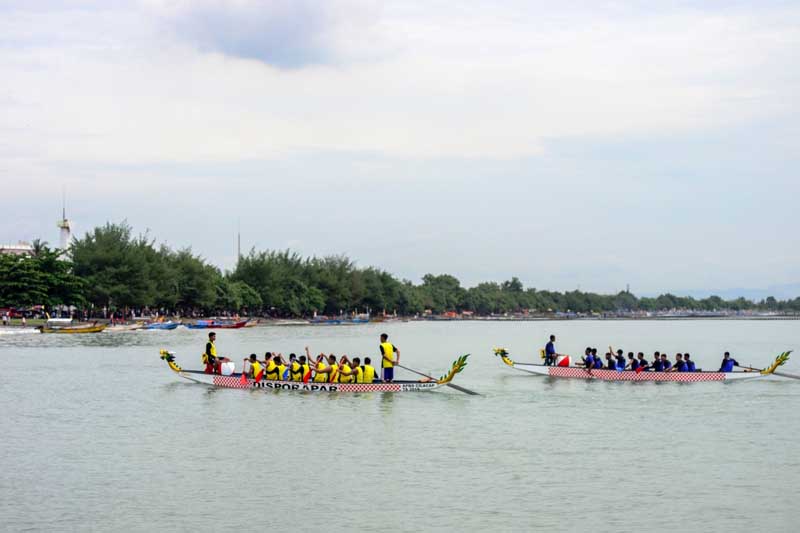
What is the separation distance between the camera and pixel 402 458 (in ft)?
76.3

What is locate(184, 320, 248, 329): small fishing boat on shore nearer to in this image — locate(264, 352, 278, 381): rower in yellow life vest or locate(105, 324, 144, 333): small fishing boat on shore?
locate(105, 324, 144, 333): small fishing boat on shore

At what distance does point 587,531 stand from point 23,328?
251 ft

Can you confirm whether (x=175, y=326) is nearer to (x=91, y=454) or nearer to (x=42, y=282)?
(x=42, y=282)

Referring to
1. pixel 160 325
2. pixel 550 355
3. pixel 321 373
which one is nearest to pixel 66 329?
pixel 160 325

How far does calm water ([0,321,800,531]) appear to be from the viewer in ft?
57.4

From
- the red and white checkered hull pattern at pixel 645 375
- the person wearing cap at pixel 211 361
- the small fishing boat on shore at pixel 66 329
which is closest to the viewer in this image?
the person wearing cap at pixel 211 361

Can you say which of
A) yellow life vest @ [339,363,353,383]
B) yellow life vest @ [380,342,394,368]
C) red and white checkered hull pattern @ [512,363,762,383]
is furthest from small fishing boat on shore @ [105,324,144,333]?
Result: yellow life vest @ [380,342,394,368]

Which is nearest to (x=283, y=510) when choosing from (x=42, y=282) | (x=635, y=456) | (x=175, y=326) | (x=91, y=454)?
(x=91, y=454)

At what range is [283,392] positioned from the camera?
3588 cm

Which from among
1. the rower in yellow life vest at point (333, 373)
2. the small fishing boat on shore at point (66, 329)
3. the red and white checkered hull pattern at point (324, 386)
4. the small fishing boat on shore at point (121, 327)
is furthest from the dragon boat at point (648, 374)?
the small fishing boat on shore at point (121, 327)

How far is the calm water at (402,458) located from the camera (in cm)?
1748

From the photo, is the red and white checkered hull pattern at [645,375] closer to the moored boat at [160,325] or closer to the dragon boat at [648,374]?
the dragon boat at [648,374]

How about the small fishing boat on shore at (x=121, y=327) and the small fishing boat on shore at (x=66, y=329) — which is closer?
the small fishing boat on shore at (x=66, y=329)

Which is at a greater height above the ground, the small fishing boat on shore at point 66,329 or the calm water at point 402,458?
the small fishing boat on shore at point 66,329
